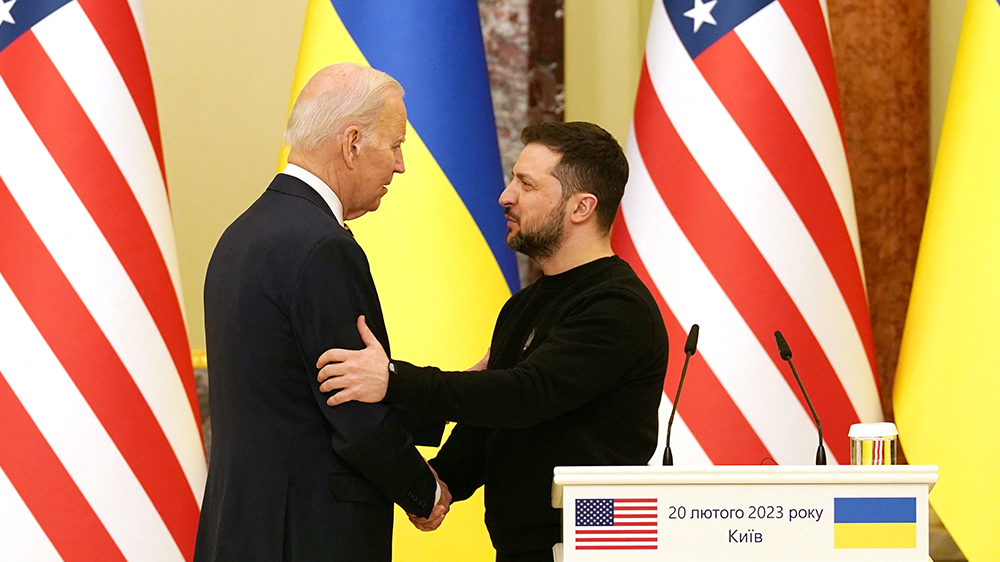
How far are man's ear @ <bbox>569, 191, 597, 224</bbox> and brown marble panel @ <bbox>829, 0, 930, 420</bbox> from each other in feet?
5.51

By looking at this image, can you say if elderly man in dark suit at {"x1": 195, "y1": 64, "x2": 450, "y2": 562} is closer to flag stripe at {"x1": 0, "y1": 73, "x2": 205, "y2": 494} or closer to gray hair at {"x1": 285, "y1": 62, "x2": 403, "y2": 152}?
gray hair at {"x1": 285, "y1": 62, "x2": 403, "y2": 152}

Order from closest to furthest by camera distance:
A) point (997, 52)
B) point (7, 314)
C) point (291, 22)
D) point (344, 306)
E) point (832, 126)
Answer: point (344, 306), point (7, 314), point (997, 52), point (832, 126), point (291, 22)

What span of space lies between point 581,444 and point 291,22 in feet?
7.64

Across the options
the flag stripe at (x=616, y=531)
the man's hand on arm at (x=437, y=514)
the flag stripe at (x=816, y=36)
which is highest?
the flag stripe at (x=816, y=36)

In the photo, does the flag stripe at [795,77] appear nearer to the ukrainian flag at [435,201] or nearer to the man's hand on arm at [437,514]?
the ukrainian flag at [435,201]

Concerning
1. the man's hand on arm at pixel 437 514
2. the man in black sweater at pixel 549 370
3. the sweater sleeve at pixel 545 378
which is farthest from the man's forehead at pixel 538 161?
the man's hand on arm at pixel 437 514

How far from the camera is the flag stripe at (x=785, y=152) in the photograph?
2.59 m

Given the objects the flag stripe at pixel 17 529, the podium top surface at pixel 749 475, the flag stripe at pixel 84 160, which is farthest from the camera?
the flag stripe at pixel 84 160

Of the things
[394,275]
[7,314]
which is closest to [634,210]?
[394,275]

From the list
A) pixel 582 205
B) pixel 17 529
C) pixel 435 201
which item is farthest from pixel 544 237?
pixel 17 529

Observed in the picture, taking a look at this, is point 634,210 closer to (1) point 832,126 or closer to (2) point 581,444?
(1) point 832,126

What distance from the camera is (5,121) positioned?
7.71ft

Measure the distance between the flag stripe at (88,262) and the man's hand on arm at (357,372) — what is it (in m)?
0.90

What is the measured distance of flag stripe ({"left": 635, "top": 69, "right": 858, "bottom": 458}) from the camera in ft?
8.40
